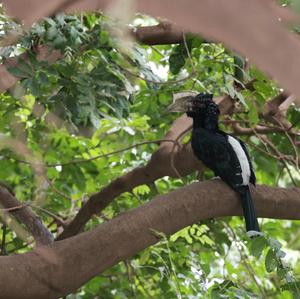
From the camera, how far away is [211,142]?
10.6 ft

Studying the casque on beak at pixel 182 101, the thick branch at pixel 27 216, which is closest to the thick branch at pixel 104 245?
the thick branch at pixel 27 216

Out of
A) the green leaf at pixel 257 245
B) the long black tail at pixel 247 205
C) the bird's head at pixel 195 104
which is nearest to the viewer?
the green leaf at pixel 257 245

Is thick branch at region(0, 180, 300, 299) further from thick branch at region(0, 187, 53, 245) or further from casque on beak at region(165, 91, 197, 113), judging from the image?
casque on beak at region(165, 91, 197, 113)

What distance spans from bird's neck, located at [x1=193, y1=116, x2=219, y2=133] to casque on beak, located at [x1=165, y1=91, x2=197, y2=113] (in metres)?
0.08

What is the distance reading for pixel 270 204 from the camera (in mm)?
2932

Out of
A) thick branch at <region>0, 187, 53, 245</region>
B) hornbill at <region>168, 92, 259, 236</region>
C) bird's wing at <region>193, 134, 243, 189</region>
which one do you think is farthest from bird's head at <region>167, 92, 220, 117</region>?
thick branch at <region>0, 187, 53, 245</region>

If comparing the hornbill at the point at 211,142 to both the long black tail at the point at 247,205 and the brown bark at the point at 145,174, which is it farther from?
the long black tail at the point at 247,205

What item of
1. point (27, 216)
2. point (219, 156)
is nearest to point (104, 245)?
point (27, 216)

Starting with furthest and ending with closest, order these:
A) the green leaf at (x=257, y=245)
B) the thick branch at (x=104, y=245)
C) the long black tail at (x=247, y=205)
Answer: the long black tail at (x=247, y=205), the thick branch at (x=104, y=245), the green leaf at (x=257, y=245)

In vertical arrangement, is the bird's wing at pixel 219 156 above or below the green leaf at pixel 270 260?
below

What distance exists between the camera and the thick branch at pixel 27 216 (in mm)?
2922

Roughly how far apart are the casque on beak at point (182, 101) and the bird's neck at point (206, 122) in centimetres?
8

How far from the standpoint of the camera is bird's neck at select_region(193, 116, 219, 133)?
3.26 m

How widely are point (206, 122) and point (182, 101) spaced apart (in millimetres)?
142
